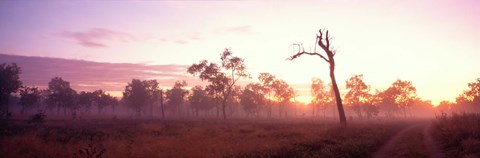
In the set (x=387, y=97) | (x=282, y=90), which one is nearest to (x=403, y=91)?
(x=387, y=97)

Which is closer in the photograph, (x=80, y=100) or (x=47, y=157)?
(x=47, y=157)

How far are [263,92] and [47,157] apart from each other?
10059cm

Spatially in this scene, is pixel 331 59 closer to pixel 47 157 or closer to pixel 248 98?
pixel 47 157

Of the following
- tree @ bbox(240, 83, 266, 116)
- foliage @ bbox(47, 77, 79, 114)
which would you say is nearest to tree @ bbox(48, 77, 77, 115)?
foliage @ bbox(47, 77, 79, 114)

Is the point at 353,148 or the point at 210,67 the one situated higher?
the point at 210,67

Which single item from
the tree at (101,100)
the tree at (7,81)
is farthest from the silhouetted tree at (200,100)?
the tree at (7,81)

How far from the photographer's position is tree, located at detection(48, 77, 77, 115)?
113 meters

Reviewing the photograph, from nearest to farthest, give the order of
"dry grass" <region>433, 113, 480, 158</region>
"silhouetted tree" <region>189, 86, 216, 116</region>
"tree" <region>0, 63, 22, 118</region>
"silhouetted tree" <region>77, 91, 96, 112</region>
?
Result: "dry grass" <region>433, 113, 480, 158</region> < "tree" <region>0, 63, 22, 118</region> < "silhouetted tree" <region>77, 91, 96, 112</region> < "silhouetted tree" <region>189, 86, 216, 116</region>

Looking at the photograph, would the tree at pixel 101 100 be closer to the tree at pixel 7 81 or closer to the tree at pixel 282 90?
the tree at pixel 7 81

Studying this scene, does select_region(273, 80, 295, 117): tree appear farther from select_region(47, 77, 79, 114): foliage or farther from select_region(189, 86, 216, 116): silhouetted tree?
select_region(47, 77, 79, 114): foliage

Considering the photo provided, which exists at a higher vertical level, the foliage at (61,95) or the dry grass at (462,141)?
the foliage at (61,95)

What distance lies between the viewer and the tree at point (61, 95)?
371 ft

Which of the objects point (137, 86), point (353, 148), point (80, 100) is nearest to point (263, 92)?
point (137, 86)

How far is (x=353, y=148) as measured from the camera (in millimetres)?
15625
